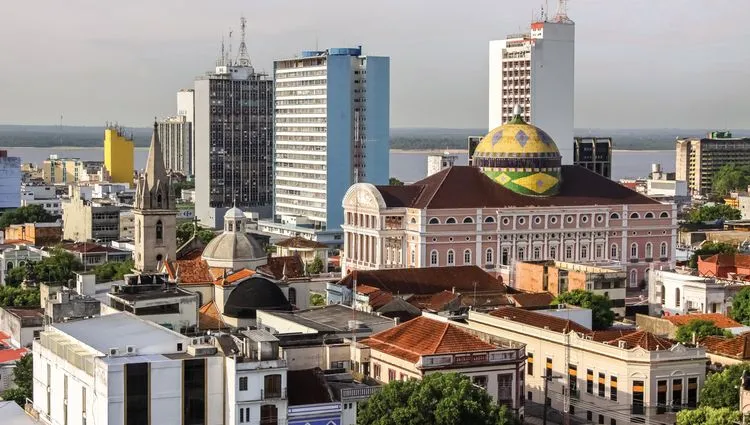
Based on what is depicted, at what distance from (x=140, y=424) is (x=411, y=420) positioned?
8850 mm

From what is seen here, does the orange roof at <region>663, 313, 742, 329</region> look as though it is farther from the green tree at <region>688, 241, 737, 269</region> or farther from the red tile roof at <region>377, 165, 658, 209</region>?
the green tree at <region>688, 241, 737, 269</region>

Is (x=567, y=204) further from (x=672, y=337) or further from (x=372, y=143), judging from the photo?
(x=372, y=143)

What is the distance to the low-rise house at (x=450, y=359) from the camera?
5438cm

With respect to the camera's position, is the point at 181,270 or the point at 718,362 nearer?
the point at 718,362

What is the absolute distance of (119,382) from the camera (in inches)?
1852

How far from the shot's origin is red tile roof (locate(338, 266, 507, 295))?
3255 inches

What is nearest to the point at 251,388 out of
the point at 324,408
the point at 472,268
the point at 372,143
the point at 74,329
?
the point at 324,408

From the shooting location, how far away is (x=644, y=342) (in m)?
58.6

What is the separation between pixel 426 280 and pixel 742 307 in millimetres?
17869

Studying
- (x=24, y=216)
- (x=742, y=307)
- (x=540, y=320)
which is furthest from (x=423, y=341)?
(x=24, y=216)

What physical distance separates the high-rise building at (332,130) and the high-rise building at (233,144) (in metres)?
13.6

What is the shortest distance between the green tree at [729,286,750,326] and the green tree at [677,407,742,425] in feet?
76.6

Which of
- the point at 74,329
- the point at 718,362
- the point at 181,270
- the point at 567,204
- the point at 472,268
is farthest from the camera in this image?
the point at 567,204

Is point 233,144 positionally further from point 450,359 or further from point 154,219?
point 450,359
